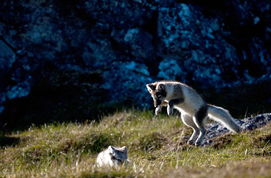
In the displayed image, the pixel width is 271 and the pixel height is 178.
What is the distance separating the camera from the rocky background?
656 inches

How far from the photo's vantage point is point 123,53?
18297 mm

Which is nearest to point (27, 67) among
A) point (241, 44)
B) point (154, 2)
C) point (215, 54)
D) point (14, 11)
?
point (14, 11)

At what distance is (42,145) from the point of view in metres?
11.7

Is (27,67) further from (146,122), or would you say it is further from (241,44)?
(241,44)

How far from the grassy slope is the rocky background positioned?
9.08 ft

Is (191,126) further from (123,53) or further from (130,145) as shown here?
(123,53)

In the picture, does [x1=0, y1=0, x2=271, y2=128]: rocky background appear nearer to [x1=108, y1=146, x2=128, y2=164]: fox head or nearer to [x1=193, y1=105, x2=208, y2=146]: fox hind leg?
[x1=193, y1=105, x2=208, y2=146]: fox hind leg

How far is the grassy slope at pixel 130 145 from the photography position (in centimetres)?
965

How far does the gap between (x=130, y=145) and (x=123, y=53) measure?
726 cm

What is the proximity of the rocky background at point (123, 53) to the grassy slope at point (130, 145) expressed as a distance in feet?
9.08

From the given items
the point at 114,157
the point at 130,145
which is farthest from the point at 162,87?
the point at 114,157

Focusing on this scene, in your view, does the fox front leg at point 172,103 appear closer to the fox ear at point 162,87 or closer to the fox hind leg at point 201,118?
the fox ear at point 162,87

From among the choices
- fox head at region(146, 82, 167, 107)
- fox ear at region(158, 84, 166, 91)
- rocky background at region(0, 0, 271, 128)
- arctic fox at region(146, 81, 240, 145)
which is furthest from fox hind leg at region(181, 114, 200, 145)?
rocky background at region(0, 0, 271, 128)

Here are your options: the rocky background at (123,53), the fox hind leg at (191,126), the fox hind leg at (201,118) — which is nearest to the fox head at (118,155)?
the fox hind leg at (191,126)
